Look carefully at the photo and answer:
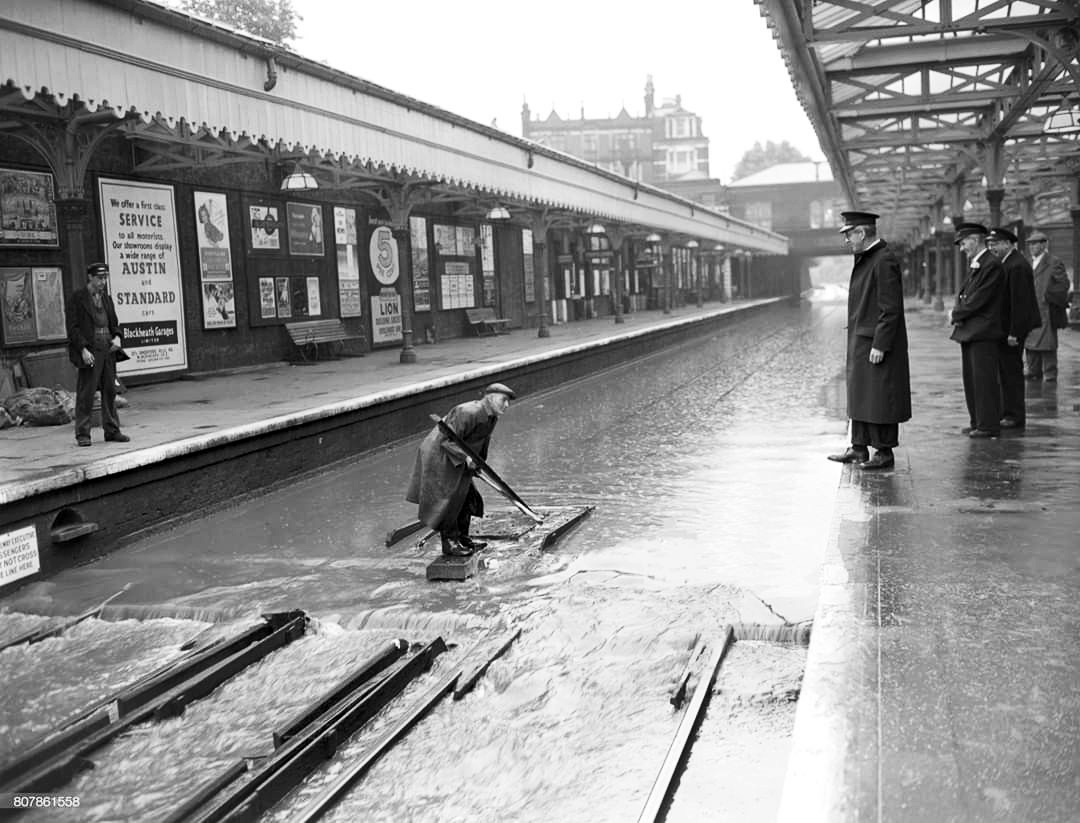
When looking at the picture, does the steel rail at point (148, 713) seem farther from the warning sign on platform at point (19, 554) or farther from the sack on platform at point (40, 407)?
the sack on platform at point (40, 407)

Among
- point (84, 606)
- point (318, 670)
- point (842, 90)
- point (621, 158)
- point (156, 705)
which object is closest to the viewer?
point (156, 705)

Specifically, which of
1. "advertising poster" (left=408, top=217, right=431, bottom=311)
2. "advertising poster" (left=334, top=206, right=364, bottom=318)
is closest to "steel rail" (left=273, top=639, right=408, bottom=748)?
"advertising poster" (left=334, top=206, right=364, bottom=318)

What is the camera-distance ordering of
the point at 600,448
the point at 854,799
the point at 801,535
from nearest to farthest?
the point at 854,799 → the point at 801,535 → the point at 600,448

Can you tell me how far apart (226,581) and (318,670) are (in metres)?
1.83

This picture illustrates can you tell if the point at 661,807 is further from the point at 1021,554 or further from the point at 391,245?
the point at 391,245

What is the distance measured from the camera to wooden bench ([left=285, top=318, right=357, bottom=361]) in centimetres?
1767

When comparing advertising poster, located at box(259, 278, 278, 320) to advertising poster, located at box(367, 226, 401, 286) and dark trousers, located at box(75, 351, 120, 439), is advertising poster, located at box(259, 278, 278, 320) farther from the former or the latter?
dark trousers, located at box(75, 351, 120, 439)

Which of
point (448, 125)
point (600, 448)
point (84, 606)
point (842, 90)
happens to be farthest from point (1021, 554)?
point (842, 90)

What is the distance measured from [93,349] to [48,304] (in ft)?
12.8

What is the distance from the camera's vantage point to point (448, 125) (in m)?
16.1

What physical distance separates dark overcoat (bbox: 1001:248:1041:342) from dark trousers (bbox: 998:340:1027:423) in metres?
0.16

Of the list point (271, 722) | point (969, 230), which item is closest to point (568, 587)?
point (271, 722)

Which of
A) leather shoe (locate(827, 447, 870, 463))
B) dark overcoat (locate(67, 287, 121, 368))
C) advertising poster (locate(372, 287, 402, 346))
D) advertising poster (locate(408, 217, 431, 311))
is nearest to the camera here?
leather shoe (locate(827, 447, 870, 463))

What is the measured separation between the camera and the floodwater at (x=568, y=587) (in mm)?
3871
